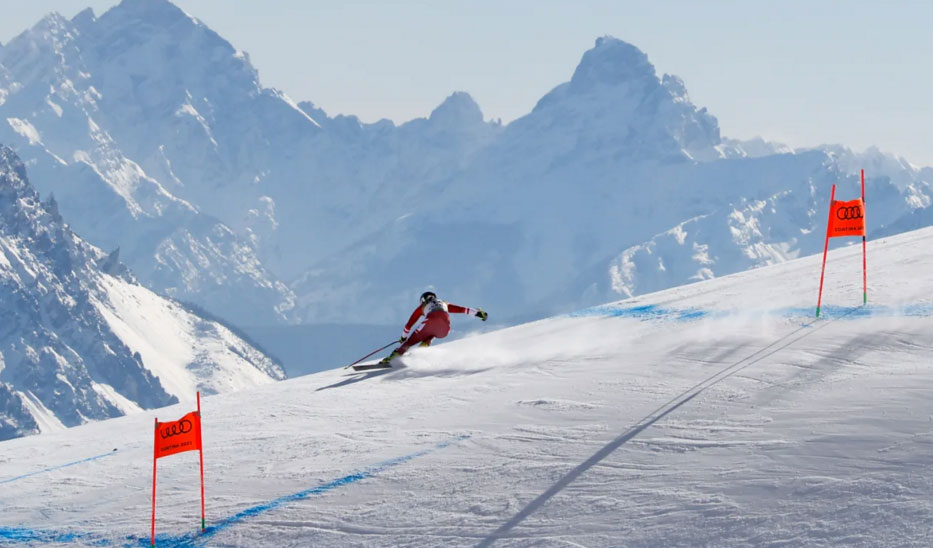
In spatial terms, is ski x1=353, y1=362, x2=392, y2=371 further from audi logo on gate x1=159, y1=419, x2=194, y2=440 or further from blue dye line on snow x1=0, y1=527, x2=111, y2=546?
audi logo on gate x1=159, y1=419, x2=194, y2=440

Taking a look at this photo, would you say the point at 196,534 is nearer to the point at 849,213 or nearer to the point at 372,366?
the point at 372,366

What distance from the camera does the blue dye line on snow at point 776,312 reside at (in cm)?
1941

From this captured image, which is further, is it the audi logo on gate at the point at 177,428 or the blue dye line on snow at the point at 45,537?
the blue dye line on snow at the point at 45,537

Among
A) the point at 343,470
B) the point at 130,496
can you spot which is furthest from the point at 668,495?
the point at 130,496

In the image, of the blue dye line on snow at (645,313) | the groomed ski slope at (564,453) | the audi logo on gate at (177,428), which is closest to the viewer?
the groomed ski slope at (564,453)

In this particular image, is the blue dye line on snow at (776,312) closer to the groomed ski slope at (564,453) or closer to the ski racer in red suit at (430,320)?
the groomed ski slope at (564,453)

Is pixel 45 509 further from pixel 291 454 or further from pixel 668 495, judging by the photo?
pixel 668 495

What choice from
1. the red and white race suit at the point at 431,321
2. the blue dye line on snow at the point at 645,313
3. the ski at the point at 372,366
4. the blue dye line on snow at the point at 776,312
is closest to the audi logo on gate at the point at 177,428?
the red and white race suit at the point at 431,321

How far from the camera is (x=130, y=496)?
42.7 feet

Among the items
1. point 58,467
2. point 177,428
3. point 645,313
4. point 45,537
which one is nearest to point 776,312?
point 645,313

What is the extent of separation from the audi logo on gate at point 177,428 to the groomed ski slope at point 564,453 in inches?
44.6

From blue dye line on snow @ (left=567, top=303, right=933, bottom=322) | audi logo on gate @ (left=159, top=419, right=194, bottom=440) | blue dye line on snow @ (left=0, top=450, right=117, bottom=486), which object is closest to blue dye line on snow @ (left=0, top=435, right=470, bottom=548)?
audi logo on gate @ (left=159, top=419, right=194, bottom=440)

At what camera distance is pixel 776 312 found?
2127 centimetres

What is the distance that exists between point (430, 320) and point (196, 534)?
31.8ft
